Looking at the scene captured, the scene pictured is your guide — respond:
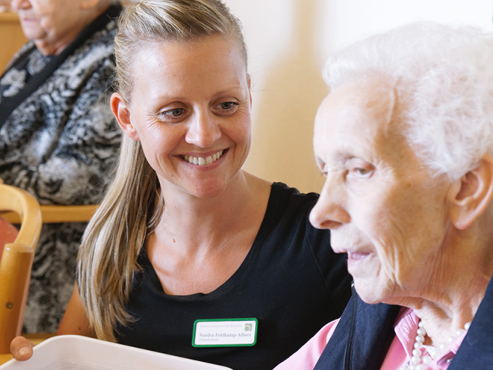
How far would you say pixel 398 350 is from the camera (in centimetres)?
99

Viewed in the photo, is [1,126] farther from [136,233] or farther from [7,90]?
[136,233]

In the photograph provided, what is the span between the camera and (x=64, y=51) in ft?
7.26

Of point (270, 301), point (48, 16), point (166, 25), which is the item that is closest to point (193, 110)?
point (166, 25)

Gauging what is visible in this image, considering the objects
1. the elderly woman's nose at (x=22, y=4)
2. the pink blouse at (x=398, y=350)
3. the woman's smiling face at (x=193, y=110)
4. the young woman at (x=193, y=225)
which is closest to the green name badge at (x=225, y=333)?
the young woman at (x=193, y=225)

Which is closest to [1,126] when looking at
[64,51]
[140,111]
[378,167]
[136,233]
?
[64,51]

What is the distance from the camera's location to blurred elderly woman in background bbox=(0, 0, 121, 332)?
6.89 ft

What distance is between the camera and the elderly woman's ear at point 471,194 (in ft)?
2.48

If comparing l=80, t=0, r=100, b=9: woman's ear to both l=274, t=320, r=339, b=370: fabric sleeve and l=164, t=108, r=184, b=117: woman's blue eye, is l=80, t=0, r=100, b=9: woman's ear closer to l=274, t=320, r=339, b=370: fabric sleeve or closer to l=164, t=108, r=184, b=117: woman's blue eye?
l=164, t=108, r=184, b=117: woman's blue eye

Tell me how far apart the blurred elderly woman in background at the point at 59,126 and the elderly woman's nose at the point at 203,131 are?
84 cm

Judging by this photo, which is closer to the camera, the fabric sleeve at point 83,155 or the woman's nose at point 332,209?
the woman's nose at point 332,209

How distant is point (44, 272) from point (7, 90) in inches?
30.7

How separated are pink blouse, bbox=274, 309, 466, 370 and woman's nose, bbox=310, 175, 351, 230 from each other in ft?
0.79

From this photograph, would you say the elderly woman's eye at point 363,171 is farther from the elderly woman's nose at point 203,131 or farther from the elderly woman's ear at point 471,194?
the elderly woman's nose at point 203,131

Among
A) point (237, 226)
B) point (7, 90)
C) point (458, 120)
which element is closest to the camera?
point (458, 120)
